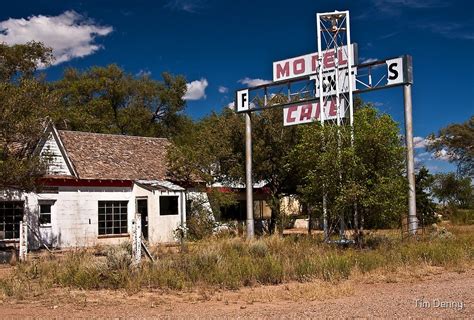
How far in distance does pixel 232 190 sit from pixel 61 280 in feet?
66.1

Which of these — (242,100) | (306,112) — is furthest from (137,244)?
(242,100)

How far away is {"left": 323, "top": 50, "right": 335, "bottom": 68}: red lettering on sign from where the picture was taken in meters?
22.3

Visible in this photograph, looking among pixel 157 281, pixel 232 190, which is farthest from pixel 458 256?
pixel 232 190

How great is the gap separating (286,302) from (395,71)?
12582 mm

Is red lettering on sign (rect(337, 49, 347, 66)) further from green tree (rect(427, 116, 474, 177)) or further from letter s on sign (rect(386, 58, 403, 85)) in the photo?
green tree (rect(427, 116, 474, 177))

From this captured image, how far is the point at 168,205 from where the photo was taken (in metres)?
28.1

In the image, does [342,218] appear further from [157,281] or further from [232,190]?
[232,190]

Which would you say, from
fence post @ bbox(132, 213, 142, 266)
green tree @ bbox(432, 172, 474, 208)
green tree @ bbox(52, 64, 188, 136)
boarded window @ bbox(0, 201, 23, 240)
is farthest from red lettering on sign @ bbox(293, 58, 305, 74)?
green tree @ bbox(432, 172, 474, 208)

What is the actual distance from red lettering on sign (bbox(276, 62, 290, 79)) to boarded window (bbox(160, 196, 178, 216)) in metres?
8.10

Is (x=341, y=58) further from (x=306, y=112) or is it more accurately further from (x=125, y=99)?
(x=125, y=99)

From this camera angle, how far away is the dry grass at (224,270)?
12.9 m

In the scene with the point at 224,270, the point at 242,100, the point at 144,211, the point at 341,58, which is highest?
the point at 341,58

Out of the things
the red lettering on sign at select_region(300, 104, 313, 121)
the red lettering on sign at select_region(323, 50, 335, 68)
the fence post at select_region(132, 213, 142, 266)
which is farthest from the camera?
the red lettering on sign at select_region(300, 104, 313, 121)

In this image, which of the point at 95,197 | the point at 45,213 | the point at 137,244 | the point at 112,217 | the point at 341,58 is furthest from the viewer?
the point at 112,217
